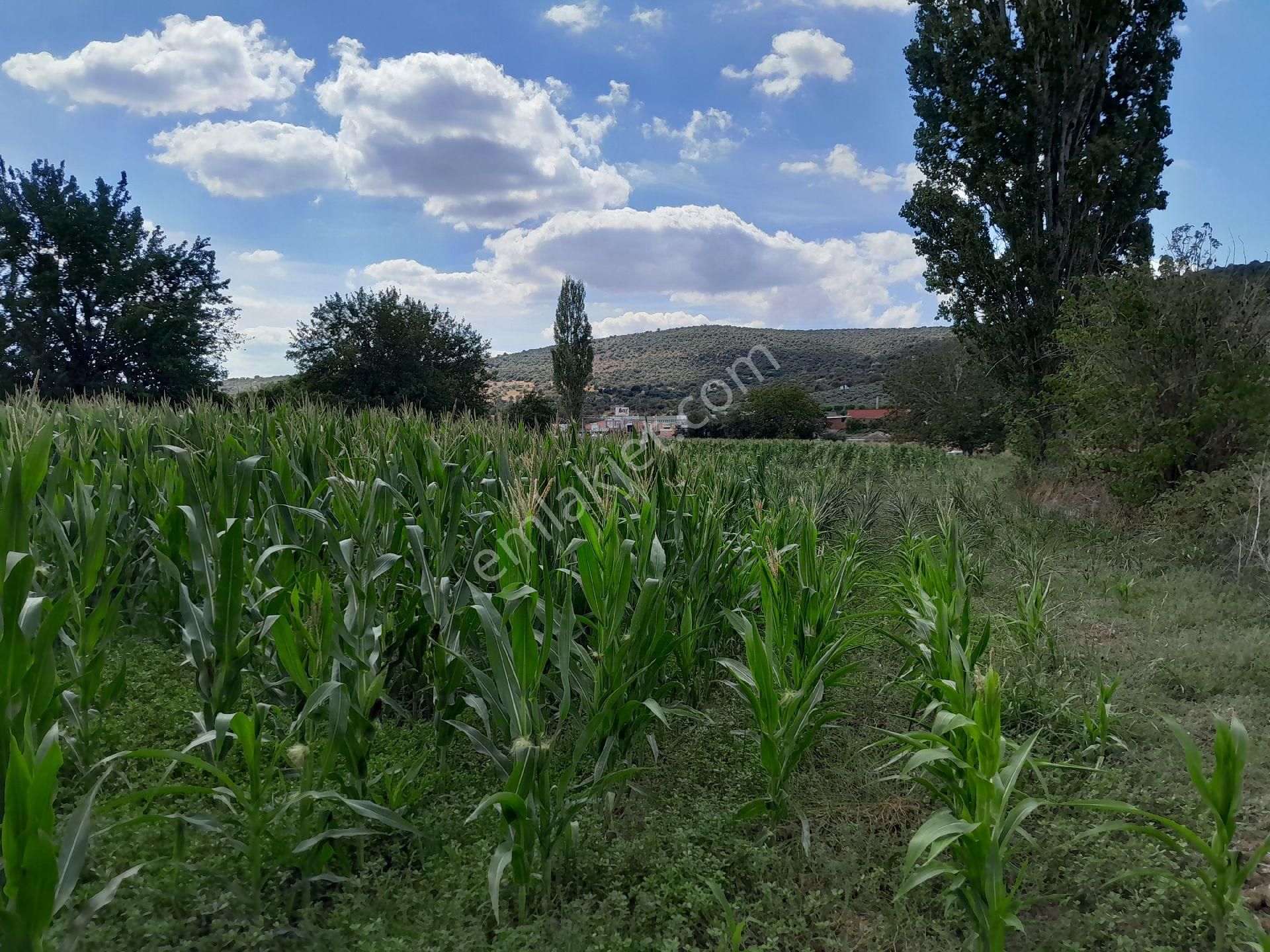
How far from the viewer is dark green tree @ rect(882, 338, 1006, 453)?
37062 mm

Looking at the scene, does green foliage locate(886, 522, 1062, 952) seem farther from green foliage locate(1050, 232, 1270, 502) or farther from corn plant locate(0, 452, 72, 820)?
green foliage locate(1050, 232, 1270, 502)

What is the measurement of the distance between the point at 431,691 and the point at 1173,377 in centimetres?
936

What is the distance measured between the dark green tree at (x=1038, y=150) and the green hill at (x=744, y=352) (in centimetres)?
2289

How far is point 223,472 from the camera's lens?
11.2ft

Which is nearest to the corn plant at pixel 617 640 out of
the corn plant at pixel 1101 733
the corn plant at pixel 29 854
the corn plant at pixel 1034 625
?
the corn plant at pixel 29 854

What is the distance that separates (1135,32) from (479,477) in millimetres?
15008

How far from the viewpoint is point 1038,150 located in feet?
41.9

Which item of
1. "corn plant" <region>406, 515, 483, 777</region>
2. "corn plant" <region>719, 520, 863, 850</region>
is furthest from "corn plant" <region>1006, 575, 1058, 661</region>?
"corn plant" <region>406, 515, 483, 777</region>

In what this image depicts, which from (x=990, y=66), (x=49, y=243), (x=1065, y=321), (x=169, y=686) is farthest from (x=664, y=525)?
(x=49, y=243)

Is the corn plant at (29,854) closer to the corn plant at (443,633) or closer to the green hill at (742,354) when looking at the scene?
the corn plant at (443,633)

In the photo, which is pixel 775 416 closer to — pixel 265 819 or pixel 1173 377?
pixel 1173 377

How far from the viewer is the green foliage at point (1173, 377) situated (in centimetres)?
768

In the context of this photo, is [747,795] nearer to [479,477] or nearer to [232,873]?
[232,873]

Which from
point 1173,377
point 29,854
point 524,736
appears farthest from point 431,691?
point 1173,377
